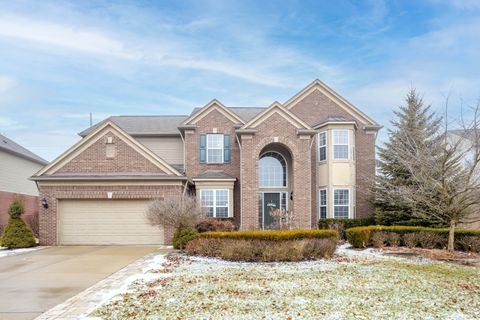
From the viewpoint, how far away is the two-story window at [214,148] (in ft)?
74.3

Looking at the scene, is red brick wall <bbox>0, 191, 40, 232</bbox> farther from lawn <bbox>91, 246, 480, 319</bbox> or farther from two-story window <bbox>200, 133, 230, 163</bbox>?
lawn <bbox>91, 246, 480, 319</bbox>

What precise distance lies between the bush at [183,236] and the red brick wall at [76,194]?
→ 2610 millimetres

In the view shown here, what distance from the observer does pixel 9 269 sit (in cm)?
1216

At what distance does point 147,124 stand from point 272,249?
48.2ft

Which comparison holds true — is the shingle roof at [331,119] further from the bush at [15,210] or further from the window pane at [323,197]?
the bush at [15,210]

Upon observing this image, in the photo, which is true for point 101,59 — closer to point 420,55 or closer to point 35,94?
point 420,55

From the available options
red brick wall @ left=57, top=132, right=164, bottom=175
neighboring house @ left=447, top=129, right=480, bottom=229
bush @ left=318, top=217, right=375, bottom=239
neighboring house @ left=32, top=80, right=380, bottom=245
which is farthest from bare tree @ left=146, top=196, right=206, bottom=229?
neighboring house @ left=447, top=129, right=480, bottom=229

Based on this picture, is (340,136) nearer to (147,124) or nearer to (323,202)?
(323,202)

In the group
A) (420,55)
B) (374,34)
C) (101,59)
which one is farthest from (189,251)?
(420,55)

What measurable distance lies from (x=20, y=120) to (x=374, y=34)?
38113mm

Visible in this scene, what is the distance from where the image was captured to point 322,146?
73.7 feet

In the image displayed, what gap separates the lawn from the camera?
7.12 metres

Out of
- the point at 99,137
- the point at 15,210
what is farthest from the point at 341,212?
the point at 15,210

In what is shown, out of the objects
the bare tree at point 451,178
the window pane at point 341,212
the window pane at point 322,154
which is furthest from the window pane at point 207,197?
the bare tree at point 451,178
